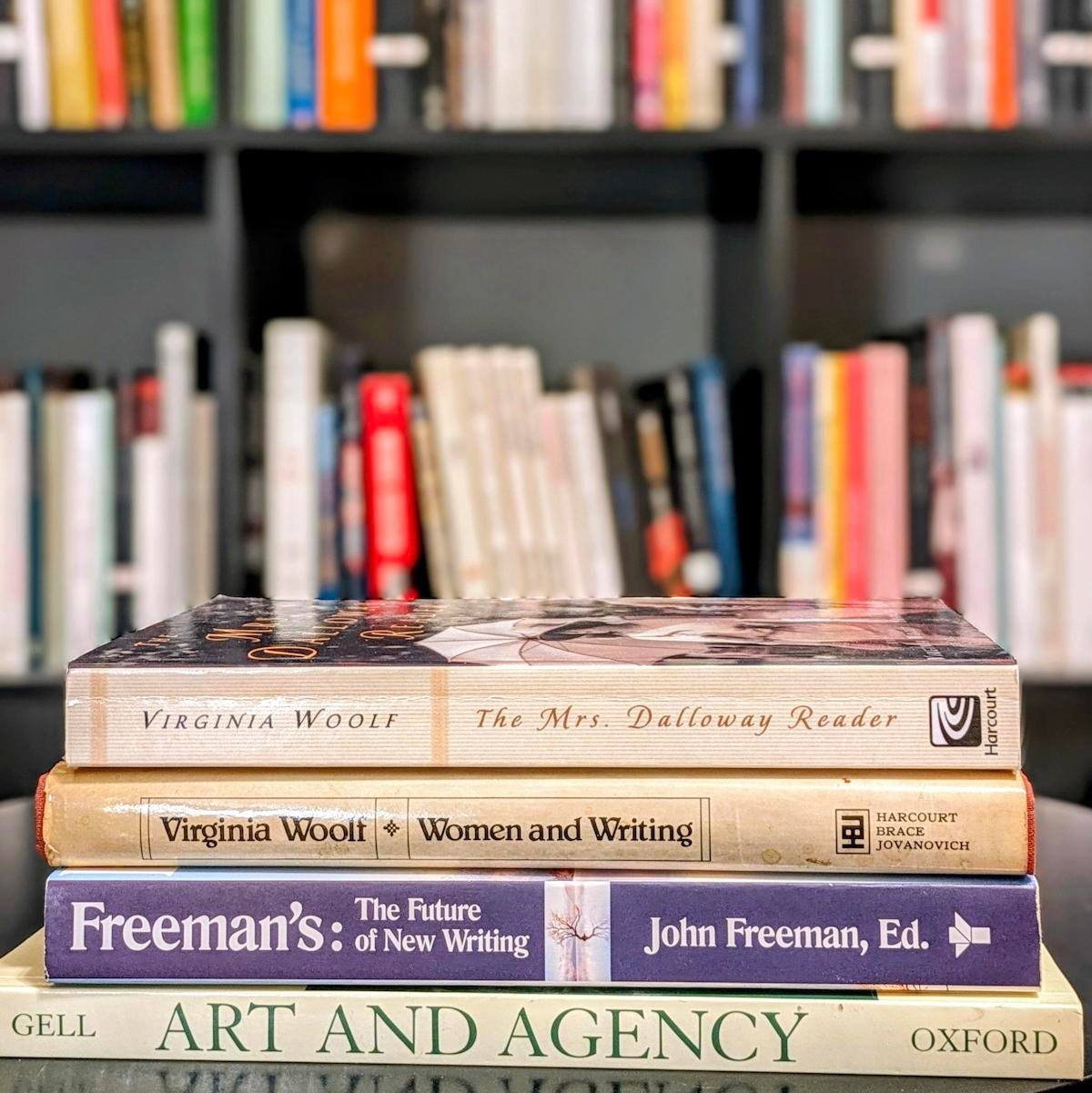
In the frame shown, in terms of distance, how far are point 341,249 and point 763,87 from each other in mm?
572

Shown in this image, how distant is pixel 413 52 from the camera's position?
134cm

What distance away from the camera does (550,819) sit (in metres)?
0.47

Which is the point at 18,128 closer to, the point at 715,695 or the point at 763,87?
the point at 763,87

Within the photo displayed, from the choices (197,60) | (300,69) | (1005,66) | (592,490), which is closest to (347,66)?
(300,69)

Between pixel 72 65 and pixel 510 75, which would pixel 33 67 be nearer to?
pixel 72 65

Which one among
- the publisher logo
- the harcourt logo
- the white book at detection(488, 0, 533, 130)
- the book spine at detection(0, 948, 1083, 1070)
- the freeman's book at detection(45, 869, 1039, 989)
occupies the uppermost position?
the white book at detection(488, 0, 533, 130)

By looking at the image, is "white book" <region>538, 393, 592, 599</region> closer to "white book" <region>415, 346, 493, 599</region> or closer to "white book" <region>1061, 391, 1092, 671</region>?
"white book" <region>415, 346, 493, 599</region>

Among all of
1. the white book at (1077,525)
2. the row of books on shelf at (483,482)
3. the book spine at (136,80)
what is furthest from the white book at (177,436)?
the white book at (1077,525)

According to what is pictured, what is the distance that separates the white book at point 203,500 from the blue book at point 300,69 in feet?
1.04

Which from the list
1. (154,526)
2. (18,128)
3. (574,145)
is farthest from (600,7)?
(154,526)

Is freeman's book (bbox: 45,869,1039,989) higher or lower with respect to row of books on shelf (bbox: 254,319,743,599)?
lower

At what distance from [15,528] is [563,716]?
109cm

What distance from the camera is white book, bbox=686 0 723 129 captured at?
4.40 ft

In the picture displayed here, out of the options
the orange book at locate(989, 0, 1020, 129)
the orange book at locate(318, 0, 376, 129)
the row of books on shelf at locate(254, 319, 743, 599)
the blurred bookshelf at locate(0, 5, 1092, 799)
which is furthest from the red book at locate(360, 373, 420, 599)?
the orange book at locate(989, 0, 1020, 129)
